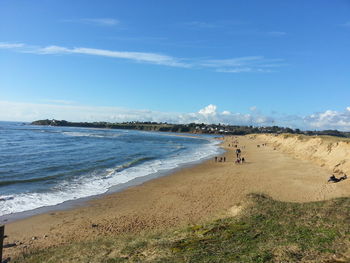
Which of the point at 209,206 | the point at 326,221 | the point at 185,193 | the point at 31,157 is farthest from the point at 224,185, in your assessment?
the point at 31,157

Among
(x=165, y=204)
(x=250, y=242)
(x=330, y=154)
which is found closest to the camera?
(x=250, y=242)

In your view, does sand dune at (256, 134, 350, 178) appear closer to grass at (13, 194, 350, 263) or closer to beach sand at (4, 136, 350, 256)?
beach sand at (4, 136, 350, 256)

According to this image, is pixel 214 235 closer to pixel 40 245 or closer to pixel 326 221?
pixel 326 221

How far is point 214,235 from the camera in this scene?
9.11 metres

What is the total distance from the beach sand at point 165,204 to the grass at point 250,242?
6.41 ft

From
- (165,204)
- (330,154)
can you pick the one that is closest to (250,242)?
(165,204)

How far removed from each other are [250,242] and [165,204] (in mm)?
10257

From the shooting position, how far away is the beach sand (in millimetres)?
12898

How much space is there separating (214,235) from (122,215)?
7891 mm

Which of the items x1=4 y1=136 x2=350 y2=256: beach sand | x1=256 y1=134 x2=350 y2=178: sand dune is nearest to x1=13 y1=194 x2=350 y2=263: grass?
x1=4 y1=136 x2=350 y2=256: beach sand

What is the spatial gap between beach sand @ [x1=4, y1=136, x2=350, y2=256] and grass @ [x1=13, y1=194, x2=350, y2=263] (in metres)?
1.95

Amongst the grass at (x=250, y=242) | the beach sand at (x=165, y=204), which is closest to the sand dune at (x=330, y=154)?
the beach sand at (x=165, y=204)

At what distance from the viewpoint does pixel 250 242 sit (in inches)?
320

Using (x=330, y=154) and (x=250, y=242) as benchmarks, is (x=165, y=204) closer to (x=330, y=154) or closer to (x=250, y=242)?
(x=250, y=242)
